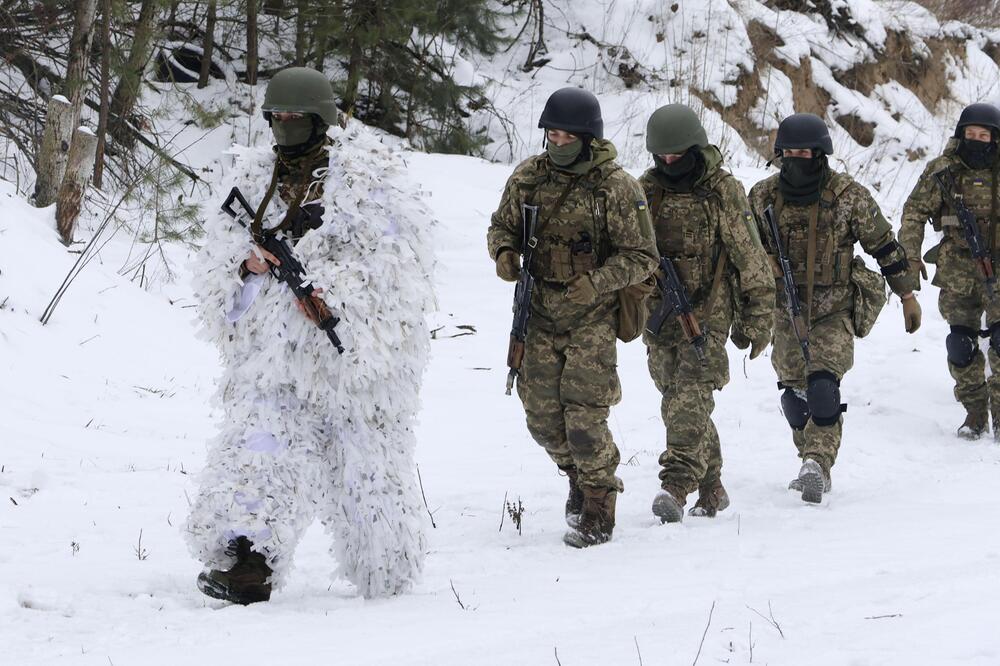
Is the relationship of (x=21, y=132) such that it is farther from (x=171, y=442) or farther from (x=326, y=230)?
(x=326, y=230)

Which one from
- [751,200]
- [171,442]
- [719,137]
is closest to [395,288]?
[751,200]

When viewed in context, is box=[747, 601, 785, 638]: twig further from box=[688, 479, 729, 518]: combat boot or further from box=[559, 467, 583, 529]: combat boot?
box=[688, 479, 729, 518]: combat boot

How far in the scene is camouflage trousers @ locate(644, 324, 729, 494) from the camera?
5.39m

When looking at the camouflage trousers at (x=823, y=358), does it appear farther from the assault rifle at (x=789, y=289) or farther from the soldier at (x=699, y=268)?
the soldier at (x=699, y=268)

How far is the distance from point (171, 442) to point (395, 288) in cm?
338

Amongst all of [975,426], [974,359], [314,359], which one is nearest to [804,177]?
[974,359]

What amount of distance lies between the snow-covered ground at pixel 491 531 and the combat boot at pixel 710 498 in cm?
10

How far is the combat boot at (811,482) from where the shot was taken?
5.79m

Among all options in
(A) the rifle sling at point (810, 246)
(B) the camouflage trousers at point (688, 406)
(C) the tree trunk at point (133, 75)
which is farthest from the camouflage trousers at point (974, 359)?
(C) the tree trunk at point (133, 75)

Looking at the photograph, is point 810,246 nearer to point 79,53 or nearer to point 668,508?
point 668,508

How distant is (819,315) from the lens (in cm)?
613

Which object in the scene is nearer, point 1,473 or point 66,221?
point 1,473

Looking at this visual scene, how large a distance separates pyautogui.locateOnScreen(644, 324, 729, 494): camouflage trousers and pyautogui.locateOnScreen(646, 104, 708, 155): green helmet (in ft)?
2.99

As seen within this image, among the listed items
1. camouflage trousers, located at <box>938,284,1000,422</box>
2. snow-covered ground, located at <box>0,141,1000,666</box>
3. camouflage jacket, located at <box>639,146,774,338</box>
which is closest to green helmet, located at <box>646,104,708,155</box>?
camouflage jacket, located at <box>639,146,774,338</box>
